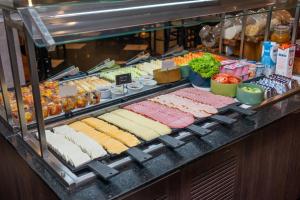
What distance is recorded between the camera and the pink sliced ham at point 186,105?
6.66 feet

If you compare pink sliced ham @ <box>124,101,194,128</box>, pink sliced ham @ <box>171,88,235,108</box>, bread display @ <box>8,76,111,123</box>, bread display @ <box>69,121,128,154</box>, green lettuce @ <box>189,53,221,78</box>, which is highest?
green lettuce @ <box>189,53,221,78</box>

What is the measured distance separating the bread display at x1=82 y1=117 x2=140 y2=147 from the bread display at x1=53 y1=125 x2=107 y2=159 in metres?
0.12

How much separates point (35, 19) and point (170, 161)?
34.9 inches

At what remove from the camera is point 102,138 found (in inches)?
68.5

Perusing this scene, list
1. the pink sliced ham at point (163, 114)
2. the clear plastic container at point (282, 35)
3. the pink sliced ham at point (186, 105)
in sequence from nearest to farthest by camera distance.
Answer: the pink sliced ham at point (163, 114), the pink sliced ham at point (186, 105), the clear plastic container at point (282, 35)

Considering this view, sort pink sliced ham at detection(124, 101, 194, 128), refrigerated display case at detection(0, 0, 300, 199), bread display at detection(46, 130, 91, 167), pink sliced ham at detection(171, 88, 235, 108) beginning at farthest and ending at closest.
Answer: pink sliced ham at detection(171, 88, 235, 108), pink sliced ham at detection(124, 101, 194, 128), bread display at detection(46, 130, 91, 167), refrigerated display case at detection(0, 0, 300, 199)

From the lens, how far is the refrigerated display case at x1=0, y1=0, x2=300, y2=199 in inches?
55.2

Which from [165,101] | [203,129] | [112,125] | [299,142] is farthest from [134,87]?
[299,142]

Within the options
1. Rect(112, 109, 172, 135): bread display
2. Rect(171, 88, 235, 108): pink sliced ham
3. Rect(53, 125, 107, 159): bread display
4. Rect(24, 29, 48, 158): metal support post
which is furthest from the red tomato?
Rect(24, 29, 48, 158): metal support post

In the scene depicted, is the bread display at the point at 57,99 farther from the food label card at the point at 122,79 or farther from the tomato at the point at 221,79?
the tomato at the point at 221,79

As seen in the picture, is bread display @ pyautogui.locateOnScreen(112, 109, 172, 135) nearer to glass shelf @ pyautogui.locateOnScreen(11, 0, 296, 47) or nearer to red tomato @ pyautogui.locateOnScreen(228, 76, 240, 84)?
glass shelf @ pyautogui.locateOnScreen(11, 0, 296, 47)

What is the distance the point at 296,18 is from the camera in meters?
2.69

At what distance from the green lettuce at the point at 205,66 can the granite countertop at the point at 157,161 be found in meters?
0.47

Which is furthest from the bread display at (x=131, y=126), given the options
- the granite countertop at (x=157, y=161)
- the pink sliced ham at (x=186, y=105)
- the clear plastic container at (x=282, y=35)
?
the clear plastic container at (x=282, y=35)
